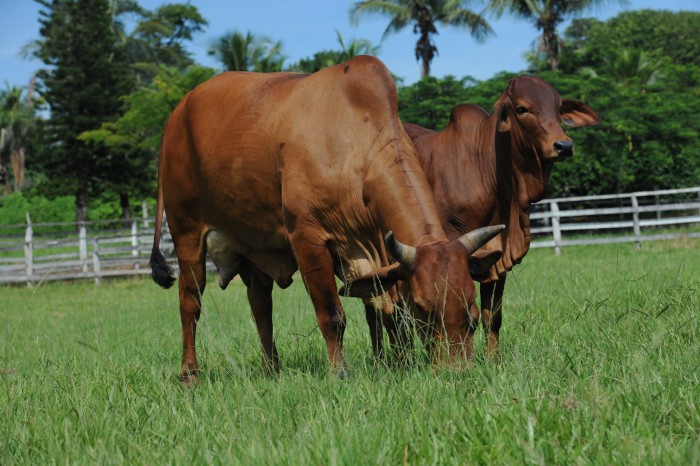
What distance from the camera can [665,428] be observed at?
2.55 m

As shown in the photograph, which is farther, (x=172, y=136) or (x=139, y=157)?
(x=139, y=157)

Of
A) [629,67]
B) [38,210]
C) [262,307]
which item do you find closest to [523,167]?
[262,307]

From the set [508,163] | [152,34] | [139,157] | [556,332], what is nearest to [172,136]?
[508,163]

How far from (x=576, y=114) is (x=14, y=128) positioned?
61764mm

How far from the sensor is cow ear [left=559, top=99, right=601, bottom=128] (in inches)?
208

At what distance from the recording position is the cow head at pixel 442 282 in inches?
146

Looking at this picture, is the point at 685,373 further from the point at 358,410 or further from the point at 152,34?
the point at 152,34

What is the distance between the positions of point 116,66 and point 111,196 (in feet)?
29.7

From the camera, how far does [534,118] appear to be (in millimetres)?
4852

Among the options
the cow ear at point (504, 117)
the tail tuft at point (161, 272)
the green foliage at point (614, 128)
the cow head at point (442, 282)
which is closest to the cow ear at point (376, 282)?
the cow head at point (442, 282)

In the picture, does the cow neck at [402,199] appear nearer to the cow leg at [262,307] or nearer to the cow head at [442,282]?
the cow head at [442,282]

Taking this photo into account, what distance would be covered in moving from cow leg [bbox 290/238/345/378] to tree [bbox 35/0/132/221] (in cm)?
3342

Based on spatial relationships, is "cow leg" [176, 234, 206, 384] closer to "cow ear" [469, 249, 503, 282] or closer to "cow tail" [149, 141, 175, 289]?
"cow tail" [149, 141, 175, 289]

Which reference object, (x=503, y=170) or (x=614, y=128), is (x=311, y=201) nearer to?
(x=503, y=170)
